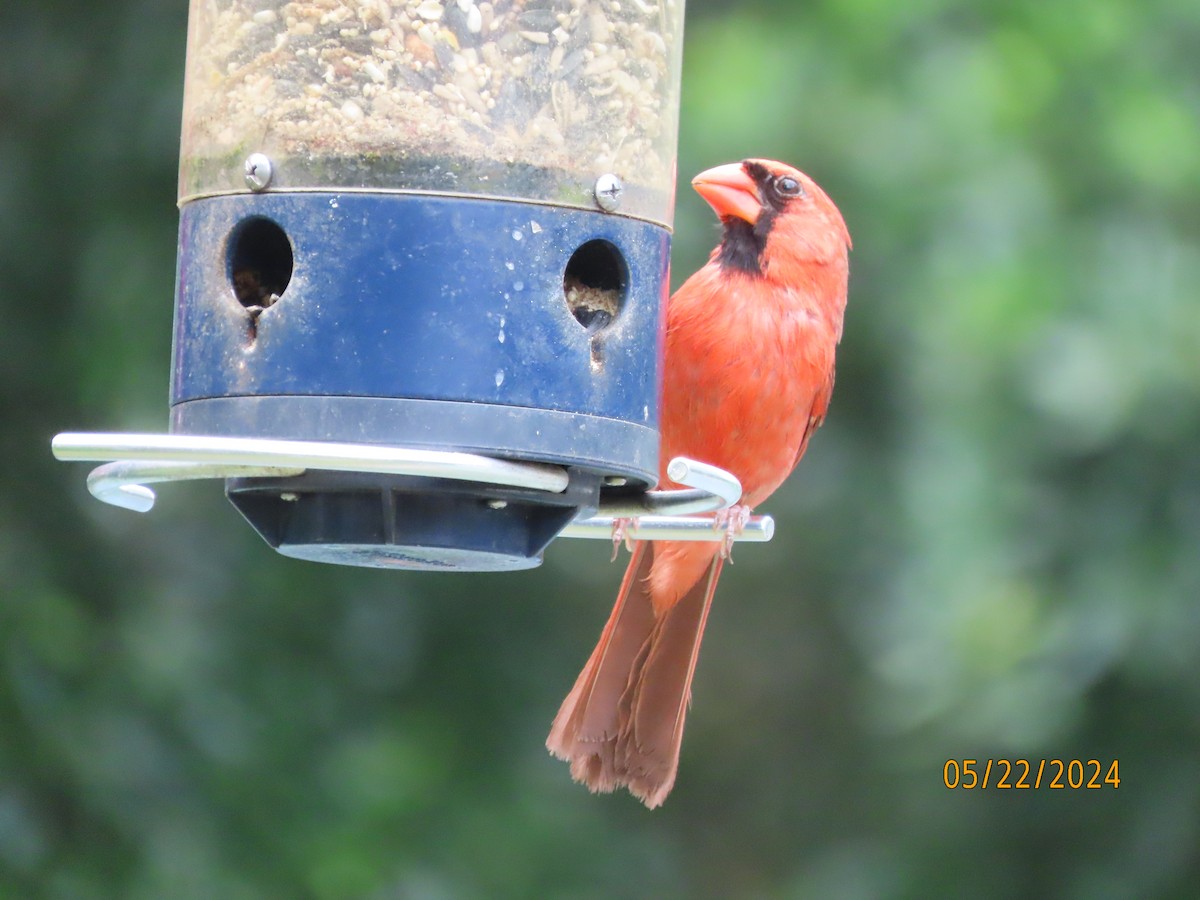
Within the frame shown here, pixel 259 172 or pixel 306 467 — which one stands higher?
pixel 259 172

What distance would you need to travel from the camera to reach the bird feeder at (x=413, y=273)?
2994mm

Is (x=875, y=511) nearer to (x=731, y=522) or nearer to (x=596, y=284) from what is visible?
(x=731, y=522)

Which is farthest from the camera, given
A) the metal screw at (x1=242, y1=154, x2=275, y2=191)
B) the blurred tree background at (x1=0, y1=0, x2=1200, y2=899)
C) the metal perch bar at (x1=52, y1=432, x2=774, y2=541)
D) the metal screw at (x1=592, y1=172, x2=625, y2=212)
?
the blurred tree background at (x1=0, y1=0, x2=1200, y2=899)

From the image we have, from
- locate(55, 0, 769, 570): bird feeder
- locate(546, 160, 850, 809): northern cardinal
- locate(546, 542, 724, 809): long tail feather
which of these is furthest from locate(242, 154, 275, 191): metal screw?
locate(546, 542, 724, 809): long tail feather

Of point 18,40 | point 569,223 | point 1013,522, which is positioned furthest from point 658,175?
point 18,40

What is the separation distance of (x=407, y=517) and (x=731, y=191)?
1.58 metres

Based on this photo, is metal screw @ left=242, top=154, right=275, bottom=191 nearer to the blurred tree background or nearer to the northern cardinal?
the northern cardinal

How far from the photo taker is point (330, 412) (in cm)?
297

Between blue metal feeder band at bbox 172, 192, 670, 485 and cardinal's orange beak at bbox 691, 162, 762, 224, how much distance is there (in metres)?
1.11

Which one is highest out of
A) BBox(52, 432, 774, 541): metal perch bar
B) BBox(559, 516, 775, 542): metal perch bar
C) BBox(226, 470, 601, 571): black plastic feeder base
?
BBox(52, 432, 774, 541): metal perch bar

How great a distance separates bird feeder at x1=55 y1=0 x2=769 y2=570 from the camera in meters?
2.99

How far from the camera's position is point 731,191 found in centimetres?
431

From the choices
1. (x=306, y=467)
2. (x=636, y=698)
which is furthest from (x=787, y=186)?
(x=306, y=467)

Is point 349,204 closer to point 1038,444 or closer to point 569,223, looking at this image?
point 569,223
